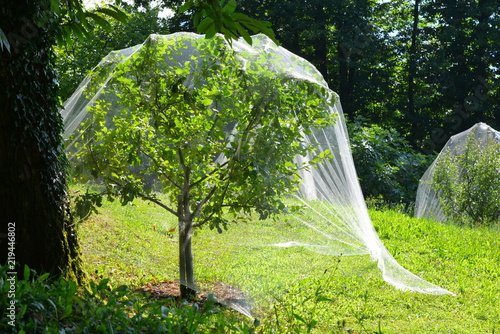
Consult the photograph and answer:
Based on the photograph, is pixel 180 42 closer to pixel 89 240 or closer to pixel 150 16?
pixel 89 240

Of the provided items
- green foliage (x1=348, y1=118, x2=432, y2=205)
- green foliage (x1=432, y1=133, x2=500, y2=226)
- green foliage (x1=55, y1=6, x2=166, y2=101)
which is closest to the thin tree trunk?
green foliage (x1=55, y1=6, x2=166, y2=101)

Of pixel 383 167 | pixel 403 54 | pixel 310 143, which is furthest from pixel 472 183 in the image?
pixel 403 54

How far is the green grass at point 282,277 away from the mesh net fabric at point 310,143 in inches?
10.2

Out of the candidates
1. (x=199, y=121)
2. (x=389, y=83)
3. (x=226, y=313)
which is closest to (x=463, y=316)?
(x=226, y=313)

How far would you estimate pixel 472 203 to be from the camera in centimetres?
1100

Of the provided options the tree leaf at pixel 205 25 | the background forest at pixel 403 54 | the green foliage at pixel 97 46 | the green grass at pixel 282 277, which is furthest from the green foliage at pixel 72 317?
the background forest at pixel 403 54

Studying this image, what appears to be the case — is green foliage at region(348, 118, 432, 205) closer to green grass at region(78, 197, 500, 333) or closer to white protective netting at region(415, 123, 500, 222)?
white protective netting at region(415, 123, 500, 222)

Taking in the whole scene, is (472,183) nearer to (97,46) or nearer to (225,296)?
(225,296)

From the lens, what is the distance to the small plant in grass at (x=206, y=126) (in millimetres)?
4715

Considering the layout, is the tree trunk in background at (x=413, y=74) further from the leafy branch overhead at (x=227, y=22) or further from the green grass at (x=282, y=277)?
the leafy branch overhead at (x=227, y=22)

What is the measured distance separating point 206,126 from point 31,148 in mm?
1615

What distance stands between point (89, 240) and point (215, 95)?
2.01m

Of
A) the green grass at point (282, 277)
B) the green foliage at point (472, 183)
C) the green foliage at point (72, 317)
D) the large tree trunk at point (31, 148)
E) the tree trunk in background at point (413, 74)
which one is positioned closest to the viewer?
the green foliage at point (72, 317)

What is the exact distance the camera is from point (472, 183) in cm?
1107
